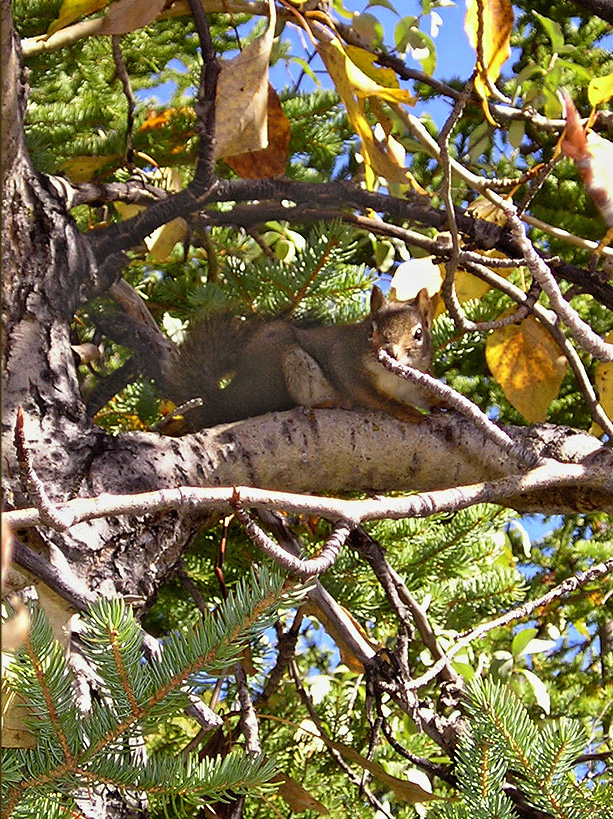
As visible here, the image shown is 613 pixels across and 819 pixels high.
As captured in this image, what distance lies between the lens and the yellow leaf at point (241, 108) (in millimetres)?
855

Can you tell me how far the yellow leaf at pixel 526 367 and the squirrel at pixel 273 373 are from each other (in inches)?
5.2

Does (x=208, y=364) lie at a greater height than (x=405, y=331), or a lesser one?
lesser

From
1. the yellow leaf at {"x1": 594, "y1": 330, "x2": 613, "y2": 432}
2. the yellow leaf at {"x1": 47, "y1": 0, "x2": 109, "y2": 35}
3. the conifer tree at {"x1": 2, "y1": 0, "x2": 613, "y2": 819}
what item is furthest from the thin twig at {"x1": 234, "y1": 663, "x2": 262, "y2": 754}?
the yellow leaf at {"x1": 47, "y1": 0, "x2": 109, "y2": 35}

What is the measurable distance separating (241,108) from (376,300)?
685mm

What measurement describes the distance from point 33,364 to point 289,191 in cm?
41

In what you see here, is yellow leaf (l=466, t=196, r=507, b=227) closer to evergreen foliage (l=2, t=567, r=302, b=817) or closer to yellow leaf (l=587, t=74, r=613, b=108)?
yellow leaf (l=587, t=74, r=613, b=108)

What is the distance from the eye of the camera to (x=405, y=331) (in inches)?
65.9

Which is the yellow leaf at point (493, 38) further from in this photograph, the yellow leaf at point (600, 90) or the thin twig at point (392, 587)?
the thin twig at point (392, 587)

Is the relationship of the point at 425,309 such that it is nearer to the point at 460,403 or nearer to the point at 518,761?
the point at 460,403

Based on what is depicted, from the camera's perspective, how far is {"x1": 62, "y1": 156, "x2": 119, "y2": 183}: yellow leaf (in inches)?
49.4

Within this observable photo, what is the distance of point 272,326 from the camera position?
1362 mm

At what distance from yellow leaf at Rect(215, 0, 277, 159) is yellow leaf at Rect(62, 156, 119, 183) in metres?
0.43

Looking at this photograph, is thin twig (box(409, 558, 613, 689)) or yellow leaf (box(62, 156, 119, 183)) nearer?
thin twig (box(409, 558, 613, 689))

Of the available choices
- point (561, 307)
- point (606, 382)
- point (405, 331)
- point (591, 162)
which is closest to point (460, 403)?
point (561, 307)
